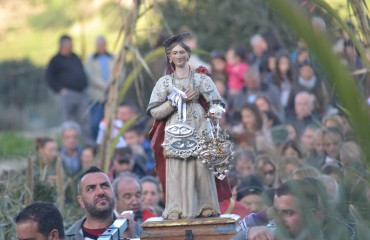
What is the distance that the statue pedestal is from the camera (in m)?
6.85

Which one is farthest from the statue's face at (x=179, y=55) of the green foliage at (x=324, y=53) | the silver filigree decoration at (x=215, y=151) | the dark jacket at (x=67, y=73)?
the dark jacket at (x=67, y=73)

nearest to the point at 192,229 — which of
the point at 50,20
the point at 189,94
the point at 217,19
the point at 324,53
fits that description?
the point at 189,94

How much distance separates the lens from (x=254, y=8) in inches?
853

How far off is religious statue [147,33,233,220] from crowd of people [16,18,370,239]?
364 millimetres

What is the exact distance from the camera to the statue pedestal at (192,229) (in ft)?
22.5

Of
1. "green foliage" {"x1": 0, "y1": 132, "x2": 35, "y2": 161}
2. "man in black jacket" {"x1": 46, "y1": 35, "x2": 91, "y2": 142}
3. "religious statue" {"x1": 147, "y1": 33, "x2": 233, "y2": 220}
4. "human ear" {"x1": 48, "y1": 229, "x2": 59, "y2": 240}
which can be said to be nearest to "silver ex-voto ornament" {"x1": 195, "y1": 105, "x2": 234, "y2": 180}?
"religious statue" {"x1": 147, "y1": 33, "x2": 233, "y2": 220}

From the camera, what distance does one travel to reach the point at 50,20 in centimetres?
3225

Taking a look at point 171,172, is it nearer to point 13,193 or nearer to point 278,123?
point 13,193

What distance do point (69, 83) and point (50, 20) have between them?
13.3 meters

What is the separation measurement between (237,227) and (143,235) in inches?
24.5

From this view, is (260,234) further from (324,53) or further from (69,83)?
(69,83)

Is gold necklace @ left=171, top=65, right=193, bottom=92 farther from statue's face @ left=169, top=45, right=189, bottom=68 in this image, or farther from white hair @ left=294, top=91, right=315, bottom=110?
white hair @ left=294, top=91, right=315, bottom=110

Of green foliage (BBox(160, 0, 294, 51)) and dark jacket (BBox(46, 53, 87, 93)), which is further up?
green foliage (BBox(160, 0, 294, 51))

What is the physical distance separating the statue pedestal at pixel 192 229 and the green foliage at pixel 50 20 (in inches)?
946
